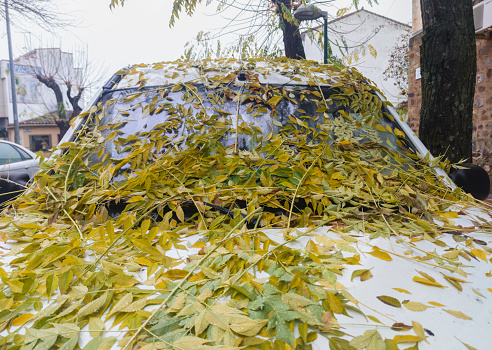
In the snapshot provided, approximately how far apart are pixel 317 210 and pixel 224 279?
662mm

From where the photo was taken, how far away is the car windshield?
198cm

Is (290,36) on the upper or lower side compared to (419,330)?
upper

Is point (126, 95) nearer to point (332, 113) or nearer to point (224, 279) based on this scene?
point (332, 113)

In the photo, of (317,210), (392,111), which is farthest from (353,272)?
(392,111)

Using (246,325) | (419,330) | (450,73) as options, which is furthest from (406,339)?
(450,73)

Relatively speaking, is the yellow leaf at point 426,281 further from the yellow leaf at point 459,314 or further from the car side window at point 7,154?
the car side window at point 7,154

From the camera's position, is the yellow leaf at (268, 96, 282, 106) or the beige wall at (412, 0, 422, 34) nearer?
the yellow leaf at (268, 96, 282, 106)

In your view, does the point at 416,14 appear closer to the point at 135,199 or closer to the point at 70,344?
the point at 135,199

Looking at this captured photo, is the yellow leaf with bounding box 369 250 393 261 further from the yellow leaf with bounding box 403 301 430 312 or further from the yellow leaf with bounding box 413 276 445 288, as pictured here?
the yellow leaf with bounding box 403 301 430 312

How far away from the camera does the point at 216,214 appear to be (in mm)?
1516

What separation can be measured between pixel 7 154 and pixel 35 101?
3102 centimetres

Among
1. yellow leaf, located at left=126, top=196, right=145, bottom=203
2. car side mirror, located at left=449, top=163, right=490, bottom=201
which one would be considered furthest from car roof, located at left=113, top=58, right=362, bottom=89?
yellow leaf, located at left=126, top=196, right=145, bottom=203

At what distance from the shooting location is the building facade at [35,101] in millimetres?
23797

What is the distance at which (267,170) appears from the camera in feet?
5.45
